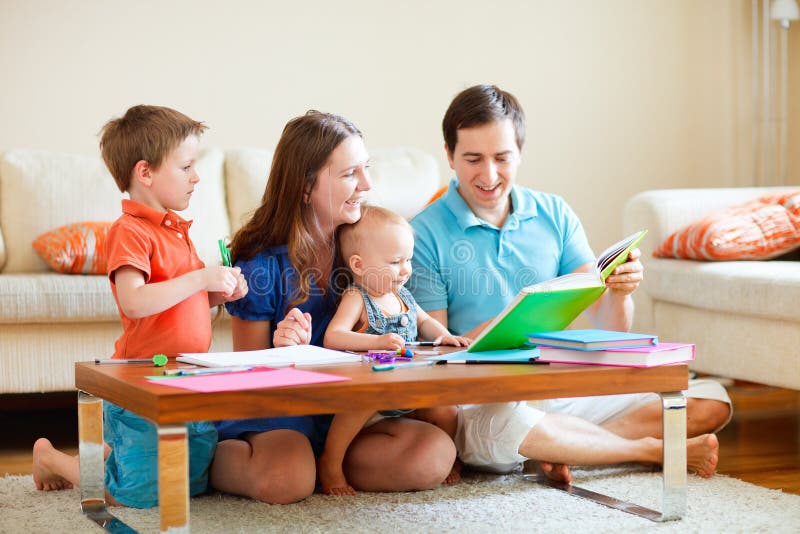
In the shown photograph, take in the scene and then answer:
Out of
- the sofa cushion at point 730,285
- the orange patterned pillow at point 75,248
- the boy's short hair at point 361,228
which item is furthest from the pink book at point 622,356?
the orange patterned pillow at point 75,248

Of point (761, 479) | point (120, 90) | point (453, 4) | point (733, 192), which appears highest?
point (453, 4)

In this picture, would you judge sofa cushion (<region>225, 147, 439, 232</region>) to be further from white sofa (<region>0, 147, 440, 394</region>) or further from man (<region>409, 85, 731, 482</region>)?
man (<region>409, 85, 731, 482</region>)

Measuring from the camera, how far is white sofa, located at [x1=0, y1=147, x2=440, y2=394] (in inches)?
105

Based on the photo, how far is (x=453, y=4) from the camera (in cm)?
404

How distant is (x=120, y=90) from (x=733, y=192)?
2.14 meters

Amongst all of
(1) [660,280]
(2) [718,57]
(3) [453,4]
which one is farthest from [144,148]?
(2) [718,57]

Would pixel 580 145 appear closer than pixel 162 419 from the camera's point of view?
No

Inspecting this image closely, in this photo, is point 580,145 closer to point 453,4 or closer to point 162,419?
point 453,4

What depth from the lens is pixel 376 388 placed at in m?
1.50

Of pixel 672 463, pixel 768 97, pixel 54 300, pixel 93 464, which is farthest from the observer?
pixel 768 97

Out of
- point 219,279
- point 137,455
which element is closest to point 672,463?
point 219,279

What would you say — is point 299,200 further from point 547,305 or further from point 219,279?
point 547,305

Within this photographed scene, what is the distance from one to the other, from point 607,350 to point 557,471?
54 centimetres

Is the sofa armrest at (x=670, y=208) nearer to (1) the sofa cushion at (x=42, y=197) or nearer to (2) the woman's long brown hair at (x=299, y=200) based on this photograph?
(2) the woman's long brown hair at (x=299, y=200)
